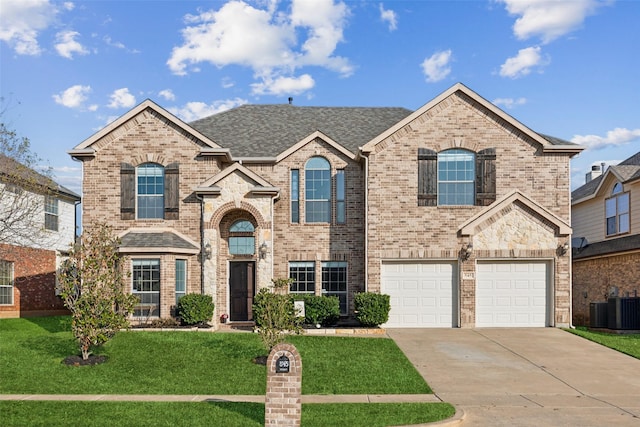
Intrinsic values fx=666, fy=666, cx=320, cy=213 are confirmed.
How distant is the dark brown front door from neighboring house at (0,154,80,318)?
7.28 meters

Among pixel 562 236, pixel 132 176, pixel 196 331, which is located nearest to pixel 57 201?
pixel 132 176

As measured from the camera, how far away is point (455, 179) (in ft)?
78.3

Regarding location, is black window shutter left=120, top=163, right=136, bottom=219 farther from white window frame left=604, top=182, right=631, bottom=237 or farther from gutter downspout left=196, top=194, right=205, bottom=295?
white window frame left=604, top=182, right=631, bottom=237

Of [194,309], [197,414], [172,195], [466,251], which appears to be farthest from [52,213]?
[197,414]

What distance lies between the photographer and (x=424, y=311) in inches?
926

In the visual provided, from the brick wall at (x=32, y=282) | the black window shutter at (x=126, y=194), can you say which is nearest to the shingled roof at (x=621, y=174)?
the black window shutter at (x=126, y=194)

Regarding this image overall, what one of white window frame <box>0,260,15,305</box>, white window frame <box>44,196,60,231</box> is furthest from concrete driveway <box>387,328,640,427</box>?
white window frame <box>44,196,60,231</box>

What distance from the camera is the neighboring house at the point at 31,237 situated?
77.2ft

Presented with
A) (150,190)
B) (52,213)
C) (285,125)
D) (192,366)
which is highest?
(285,125)

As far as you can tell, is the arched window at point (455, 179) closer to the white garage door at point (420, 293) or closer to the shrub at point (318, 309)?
the white garage door at point (420, 293)

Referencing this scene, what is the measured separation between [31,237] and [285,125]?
11868 millimetres

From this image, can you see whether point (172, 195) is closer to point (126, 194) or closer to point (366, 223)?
point (126, 194)

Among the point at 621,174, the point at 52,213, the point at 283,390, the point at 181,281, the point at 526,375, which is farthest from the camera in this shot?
the point at 52,213

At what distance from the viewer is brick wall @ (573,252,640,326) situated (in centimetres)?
2555
